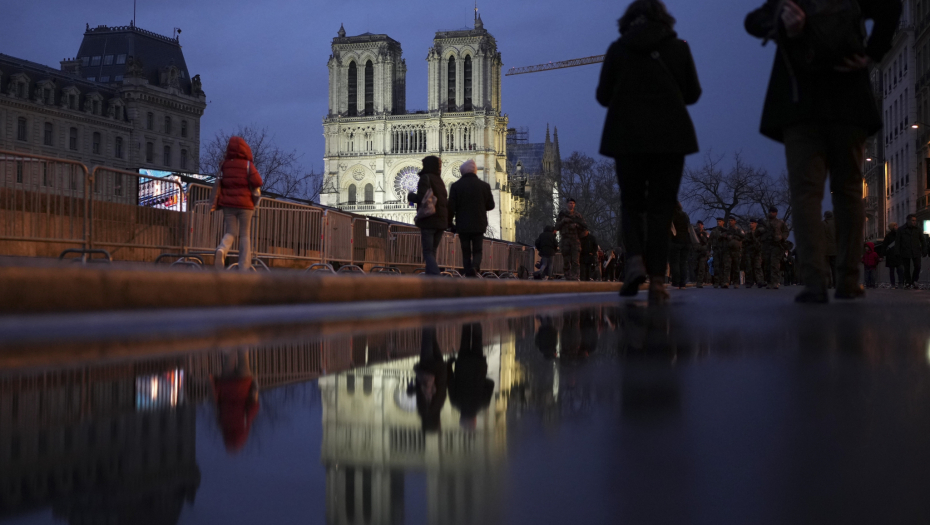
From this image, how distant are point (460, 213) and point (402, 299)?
7.34m

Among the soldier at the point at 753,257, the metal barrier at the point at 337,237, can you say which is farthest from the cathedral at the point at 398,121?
the metal barrier at the point at 337,237

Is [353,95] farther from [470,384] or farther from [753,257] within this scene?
[470,384]

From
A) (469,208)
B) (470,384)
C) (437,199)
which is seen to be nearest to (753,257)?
(469,208)

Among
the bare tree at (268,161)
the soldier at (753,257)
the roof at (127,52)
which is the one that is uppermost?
the roof at (127,52)

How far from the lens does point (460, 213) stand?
1223cm

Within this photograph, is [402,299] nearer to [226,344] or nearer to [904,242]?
[226,344]

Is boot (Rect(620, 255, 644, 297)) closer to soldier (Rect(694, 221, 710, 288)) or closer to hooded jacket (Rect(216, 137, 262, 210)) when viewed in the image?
hooded jacket (Rect(216, 137, 262, 210))

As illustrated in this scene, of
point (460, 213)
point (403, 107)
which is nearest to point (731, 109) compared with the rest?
point (403, 107)

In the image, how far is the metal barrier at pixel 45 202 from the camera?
9609mm

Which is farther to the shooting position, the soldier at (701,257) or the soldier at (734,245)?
the soldier at (701,257)

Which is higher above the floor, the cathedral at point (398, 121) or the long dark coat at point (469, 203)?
the cathedral at point (398, 121)

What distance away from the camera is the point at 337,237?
15.5m

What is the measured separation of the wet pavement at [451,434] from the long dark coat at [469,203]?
32.8 feet

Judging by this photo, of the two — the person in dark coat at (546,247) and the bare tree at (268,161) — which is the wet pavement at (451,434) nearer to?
the person in dark coat at (546,247)
